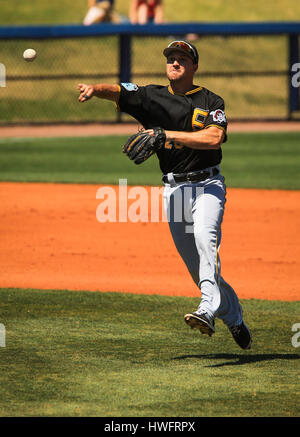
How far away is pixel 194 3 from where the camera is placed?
44312mm

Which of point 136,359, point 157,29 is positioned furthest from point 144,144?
point 157,29

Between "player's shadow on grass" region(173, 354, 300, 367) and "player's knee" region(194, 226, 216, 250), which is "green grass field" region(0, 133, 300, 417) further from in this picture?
"player's knee" region(194, 226, 216, 250)

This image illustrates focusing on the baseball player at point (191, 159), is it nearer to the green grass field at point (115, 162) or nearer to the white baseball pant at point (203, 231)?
the white baseball pant at point (203, 231)

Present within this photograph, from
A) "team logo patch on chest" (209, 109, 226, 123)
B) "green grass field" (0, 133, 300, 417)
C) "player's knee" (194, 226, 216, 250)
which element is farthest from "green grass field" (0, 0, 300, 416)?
"team logo patch on chest" (209, 109, 226, 123)

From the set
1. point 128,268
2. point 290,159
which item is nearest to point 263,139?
point 290,159

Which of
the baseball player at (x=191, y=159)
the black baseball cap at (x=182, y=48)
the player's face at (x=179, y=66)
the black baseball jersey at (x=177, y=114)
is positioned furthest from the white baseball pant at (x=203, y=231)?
the black baseball cap at (x=182, y=48)

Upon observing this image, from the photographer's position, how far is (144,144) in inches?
232

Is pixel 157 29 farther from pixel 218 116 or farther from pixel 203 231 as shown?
pixel 203 231

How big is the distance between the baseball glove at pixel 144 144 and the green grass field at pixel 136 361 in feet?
4.64

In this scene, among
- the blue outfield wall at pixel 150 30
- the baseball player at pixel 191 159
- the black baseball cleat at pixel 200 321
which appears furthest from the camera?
the blue outfield wall at pixel 150 30

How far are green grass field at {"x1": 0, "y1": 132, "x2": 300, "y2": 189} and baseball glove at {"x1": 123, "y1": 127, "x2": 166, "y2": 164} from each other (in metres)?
8.80

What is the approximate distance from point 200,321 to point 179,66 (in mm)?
1868

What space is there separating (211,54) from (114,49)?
4.73m

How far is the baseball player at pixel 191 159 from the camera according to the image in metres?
5.96
